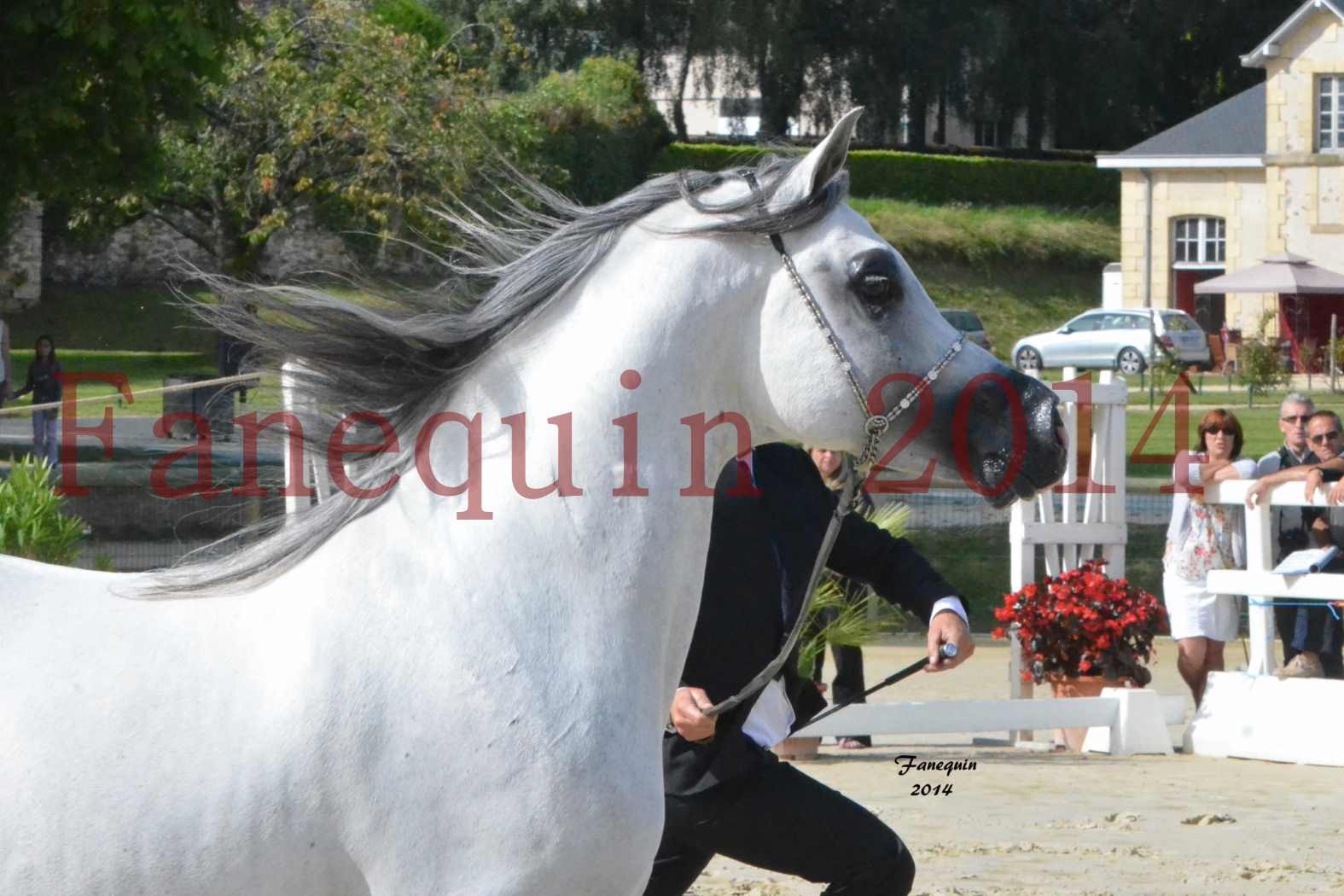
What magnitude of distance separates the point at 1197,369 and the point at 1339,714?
2547 cm

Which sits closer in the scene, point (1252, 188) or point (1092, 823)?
point (1092, 823)

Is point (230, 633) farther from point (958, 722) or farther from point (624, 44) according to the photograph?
point (624, 44)

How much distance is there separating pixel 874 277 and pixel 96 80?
496 inches

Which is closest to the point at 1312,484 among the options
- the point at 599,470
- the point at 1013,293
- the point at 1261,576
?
the point at 1261,576

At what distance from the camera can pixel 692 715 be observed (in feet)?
10.4

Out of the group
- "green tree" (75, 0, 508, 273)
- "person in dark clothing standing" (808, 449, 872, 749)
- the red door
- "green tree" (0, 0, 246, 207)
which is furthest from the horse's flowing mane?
the red door

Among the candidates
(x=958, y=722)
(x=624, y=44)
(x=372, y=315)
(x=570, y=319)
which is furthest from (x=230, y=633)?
(x=624, y=44)

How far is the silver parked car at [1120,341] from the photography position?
106 ft

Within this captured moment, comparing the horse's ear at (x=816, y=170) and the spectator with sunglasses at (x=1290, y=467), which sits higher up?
the horse's ear at (x=816, y=170)

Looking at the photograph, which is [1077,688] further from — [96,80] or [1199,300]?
[1199,300]

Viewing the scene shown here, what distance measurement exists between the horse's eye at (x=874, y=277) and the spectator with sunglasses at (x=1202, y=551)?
6.53 metres

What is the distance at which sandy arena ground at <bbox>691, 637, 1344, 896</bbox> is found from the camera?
19.0 feet

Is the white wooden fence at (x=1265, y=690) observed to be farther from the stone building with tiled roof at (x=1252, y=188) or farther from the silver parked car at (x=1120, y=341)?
the stone building with tiled roof at (x=1252, y=188)

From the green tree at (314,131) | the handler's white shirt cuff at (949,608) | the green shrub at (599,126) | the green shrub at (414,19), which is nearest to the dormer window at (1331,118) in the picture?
the green shrub at (599,126)
